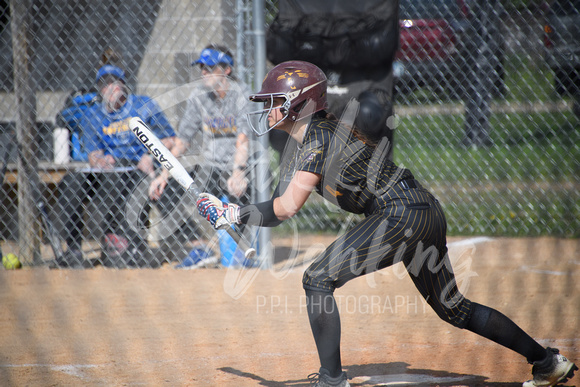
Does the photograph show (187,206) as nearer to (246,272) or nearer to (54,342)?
(246,272)

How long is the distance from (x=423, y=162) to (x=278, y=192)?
257 inches

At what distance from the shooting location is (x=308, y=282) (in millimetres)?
2430

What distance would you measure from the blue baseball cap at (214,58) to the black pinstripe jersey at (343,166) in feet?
8.76

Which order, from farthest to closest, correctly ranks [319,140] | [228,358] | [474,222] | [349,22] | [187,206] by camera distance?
[474,222] → [349,22] → [187,206] → [228,358] → [319,140]

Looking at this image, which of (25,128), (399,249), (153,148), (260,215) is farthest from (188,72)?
(399,249)

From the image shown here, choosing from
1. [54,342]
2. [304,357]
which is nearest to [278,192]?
[304,357]

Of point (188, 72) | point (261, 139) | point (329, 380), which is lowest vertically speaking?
point (329, 380)

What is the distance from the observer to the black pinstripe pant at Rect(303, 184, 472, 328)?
7.92 ft

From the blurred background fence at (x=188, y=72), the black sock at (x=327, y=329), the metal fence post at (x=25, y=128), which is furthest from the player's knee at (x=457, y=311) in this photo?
the metal fence post at (x=25, y=128)

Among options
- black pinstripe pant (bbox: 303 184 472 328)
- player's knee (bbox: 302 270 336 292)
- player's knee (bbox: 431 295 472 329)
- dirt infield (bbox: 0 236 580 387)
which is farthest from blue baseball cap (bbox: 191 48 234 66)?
player's knee (bbox: 431 295 472 329)

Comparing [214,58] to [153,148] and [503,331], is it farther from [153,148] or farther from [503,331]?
[503,331]

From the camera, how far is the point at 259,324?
388cm

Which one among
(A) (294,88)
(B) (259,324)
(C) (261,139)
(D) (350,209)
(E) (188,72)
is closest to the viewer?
(A) (294,88)

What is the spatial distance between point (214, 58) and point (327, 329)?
10.8ft
